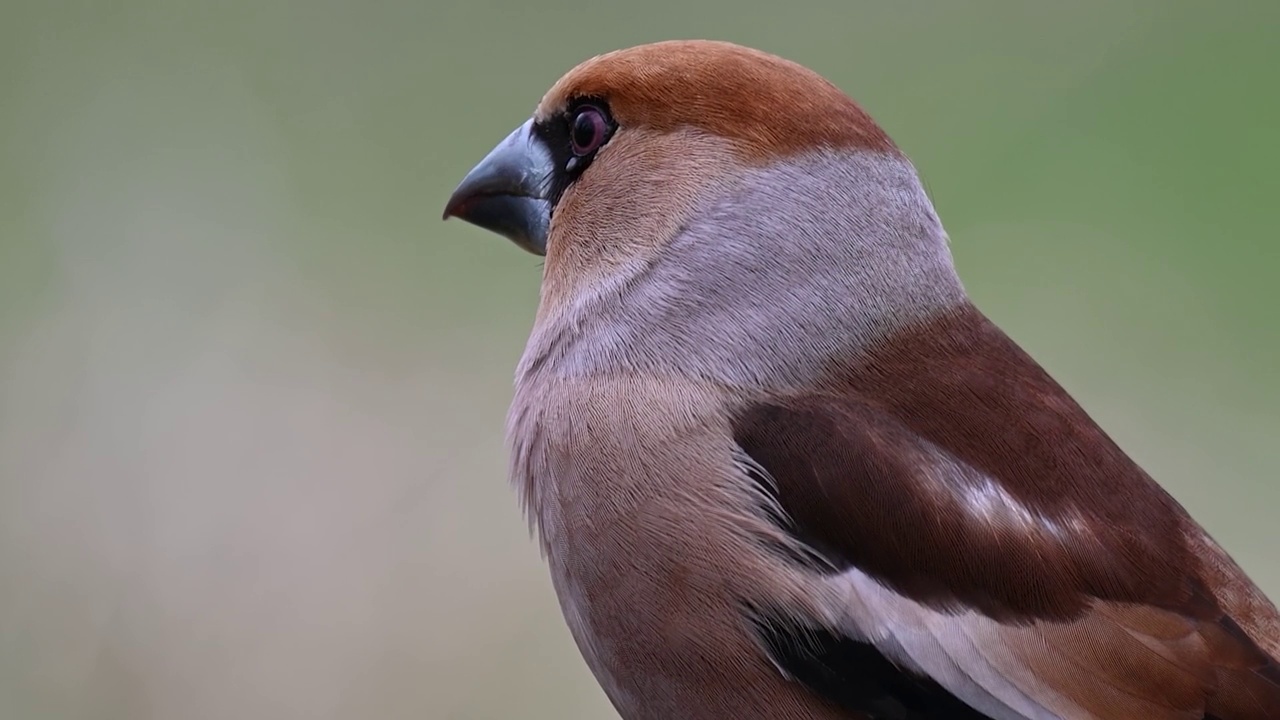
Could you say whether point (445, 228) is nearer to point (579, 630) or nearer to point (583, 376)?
point (583, 376)

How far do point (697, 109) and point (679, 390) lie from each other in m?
0.28

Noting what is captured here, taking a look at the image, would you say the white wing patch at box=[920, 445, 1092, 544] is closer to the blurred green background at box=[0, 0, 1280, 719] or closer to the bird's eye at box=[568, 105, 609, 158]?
the bird's eye at box=[568, 105, 609, 158]

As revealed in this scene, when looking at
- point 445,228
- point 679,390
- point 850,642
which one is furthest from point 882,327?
point 445,228

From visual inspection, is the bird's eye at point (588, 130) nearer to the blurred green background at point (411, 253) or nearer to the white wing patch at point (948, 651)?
the white wing patch at point (948, 651)

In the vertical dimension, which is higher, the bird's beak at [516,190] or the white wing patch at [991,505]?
the bird's beak at [516,190]

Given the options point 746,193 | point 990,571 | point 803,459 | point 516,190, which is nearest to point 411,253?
point 516,190

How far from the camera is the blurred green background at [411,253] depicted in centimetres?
197

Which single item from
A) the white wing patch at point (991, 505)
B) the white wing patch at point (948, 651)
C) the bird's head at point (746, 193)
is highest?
the bird's head at point (746, 193)

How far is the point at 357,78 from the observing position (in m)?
2.11

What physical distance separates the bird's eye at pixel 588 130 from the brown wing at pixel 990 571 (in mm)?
342

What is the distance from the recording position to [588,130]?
1.24 meters

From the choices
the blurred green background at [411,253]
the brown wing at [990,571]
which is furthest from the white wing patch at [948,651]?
the blurred green background at [411,253]

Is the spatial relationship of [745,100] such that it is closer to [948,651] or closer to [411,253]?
[948,651]

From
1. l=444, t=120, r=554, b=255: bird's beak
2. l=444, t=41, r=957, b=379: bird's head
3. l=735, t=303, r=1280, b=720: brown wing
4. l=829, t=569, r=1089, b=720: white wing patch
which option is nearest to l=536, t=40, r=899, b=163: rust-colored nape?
l=444, t=41, r=957, b=379: bird's head
